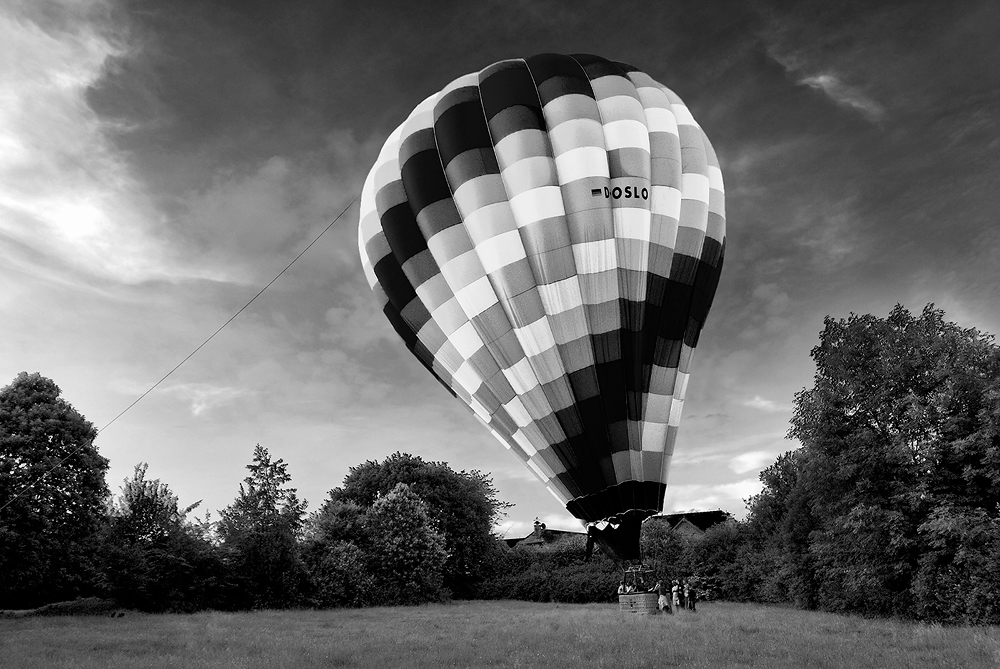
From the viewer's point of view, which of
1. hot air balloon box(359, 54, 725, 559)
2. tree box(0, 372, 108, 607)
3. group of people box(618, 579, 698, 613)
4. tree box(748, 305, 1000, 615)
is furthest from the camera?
tree box(0, 372, 108, 607)

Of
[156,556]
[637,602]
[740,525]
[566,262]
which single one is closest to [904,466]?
[637,602]

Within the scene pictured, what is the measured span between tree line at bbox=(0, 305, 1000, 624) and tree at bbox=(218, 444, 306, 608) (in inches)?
2.8

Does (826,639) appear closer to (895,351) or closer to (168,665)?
(895,351)

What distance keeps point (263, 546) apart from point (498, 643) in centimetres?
1805

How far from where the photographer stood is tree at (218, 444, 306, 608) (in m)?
30.1

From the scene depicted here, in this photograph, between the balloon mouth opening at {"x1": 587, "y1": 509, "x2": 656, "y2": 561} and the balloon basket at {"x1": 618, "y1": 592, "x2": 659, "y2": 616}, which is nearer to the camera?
the balloon mouth opening at {"x1": 587, "y1": 509, "x2": 656, "y2": 561}

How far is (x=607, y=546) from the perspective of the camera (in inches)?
487

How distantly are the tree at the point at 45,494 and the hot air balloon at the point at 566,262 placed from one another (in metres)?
19.6

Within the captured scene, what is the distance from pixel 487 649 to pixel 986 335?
18627mm

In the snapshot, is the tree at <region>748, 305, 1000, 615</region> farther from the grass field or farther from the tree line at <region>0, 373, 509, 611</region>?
the tree line at <region>0, 373, 509, 611</region>

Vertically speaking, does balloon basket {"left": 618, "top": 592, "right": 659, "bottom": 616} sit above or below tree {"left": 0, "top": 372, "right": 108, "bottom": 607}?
below

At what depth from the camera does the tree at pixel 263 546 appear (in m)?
30.1

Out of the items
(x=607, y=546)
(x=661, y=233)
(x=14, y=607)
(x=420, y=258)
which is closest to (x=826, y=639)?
(x=607, y=546)

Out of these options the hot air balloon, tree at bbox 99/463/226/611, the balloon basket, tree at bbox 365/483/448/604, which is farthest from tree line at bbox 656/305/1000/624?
tree at bbox 99/463/226/611
